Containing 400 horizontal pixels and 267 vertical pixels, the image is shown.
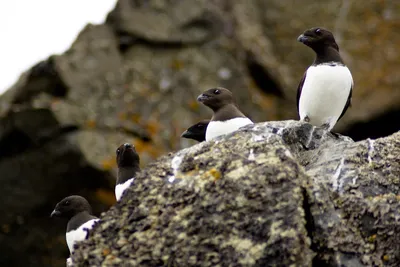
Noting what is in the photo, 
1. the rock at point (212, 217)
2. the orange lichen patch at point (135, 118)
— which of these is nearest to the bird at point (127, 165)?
the rock at point (212, 217)

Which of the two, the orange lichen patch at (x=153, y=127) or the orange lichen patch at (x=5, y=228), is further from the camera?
the orange lichen patch at (x=153, y=127)

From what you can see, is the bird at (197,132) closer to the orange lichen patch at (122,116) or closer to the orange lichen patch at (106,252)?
the orange lichen patch at (106,252)

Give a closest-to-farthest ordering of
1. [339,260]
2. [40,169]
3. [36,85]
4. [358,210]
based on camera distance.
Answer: [339,260] → [358,210] → [40,169] → [36,85]

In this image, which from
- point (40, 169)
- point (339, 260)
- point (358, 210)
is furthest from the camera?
point (40, 169)

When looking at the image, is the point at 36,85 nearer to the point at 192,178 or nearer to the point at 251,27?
the point at 251,27

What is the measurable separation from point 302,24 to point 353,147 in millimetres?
12405

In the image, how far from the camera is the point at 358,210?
6.72 metres

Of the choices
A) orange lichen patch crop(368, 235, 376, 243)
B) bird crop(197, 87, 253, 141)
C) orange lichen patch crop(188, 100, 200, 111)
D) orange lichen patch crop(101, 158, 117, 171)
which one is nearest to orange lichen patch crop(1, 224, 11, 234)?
orange lichen patch crop(101, 158, 117, 171)

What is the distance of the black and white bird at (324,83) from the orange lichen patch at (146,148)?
6526 millimetres

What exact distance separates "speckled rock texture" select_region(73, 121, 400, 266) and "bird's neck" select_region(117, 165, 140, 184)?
8.21 ft

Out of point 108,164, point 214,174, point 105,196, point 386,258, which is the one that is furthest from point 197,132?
point 105,196

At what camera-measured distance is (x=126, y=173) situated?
9484 mm

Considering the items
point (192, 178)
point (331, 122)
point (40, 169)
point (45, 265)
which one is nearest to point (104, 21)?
point (40, 169)

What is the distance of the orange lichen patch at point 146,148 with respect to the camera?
52.5 feet
